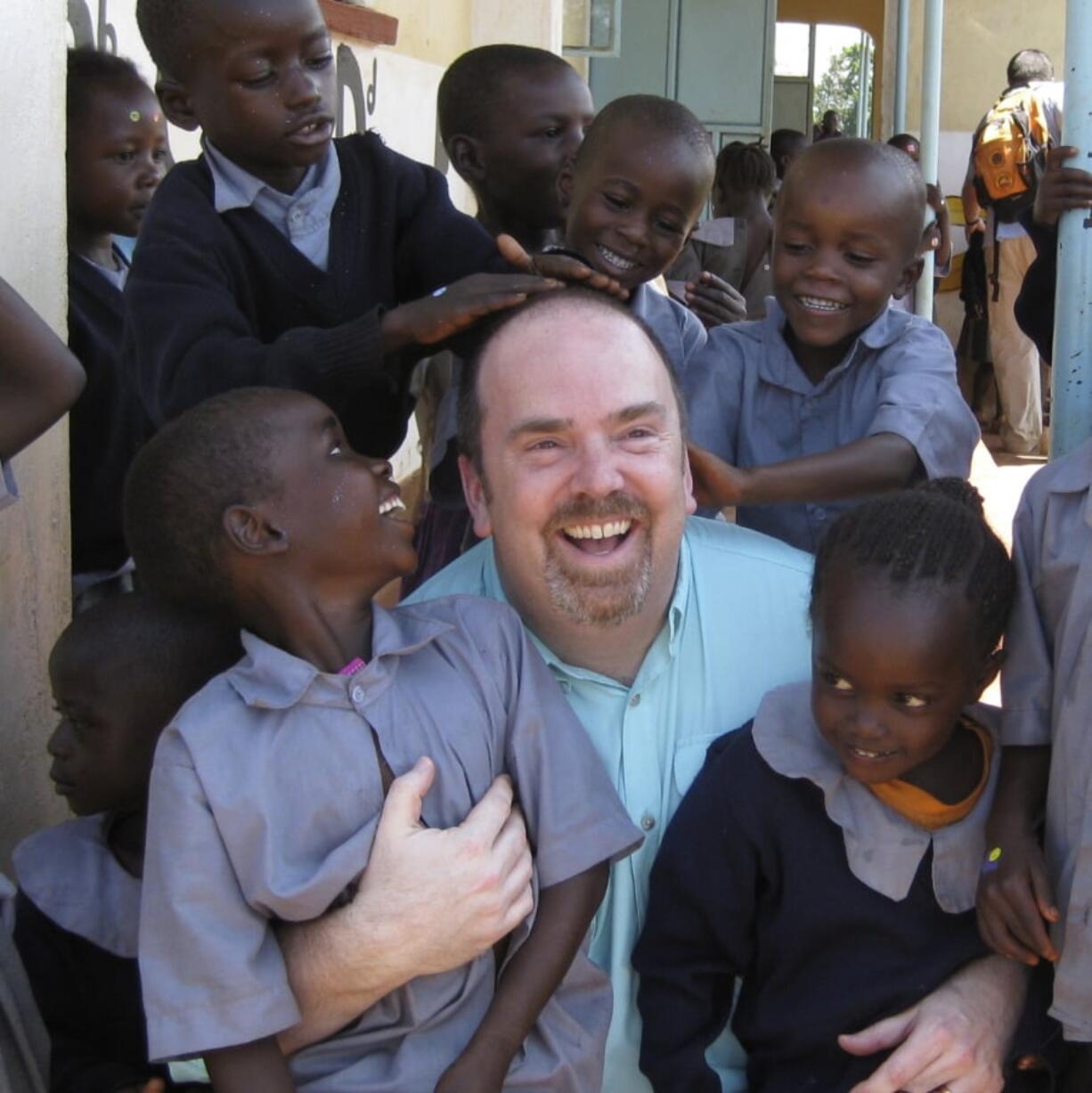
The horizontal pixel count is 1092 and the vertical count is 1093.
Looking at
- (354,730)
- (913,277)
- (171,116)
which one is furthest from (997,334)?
(354,730)

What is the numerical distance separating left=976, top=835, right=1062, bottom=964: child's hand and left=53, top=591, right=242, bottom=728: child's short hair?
113 cm

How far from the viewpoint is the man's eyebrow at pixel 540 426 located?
2289mm

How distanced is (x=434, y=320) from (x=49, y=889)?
0.96m

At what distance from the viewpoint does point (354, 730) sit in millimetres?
1919

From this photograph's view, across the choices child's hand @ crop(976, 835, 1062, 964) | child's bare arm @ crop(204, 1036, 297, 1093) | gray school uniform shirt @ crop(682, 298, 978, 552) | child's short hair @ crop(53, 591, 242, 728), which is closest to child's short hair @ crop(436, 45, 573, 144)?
gray school uniform shirt @ crop(682, 298, 978, 552)

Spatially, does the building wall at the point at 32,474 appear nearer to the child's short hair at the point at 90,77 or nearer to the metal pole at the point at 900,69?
the child's short hair at the point at 90,77

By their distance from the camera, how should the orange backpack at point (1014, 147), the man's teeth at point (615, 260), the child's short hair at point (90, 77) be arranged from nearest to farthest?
the man's teeth at point (615, 260) → the child's short hair at point (90, 77) → the orange backpack at point (1014, 147)

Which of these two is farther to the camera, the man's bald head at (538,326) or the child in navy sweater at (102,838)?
the man's bald head at (538,326)

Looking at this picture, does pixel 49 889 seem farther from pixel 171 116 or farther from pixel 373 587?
pixel 171 116

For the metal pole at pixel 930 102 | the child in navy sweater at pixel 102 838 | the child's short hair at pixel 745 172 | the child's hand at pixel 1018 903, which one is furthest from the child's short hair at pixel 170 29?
the child's short hair at pixel 745 172

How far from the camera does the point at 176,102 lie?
261 centimetres

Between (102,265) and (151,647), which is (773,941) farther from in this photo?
(102,265)

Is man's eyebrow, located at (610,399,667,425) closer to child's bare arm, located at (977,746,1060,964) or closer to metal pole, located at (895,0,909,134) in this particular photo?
child's bare arm, located at (977,746,1060,964)

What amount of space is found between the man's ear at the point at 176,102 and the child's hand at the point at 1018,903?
1.78m
